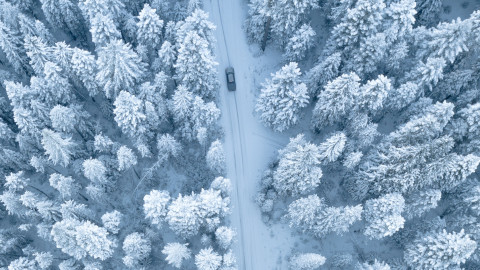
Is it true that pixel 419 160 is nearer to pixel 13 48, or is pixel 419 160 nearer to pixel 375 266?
pixel 375 266

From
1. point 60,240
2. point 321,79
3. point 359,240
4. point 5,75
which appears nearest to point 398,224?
point 359,240

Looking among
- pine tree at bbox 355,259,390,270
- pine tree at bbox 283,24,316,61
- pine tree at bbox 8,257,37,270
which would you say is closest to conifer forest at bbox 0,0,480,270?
pine tree at bbox 355,259,390,270

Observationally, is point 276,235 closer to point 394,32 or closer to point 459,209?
point 459,209

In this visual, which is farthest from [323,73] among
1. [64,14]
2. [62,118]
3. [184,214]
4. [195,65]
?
[64,14]

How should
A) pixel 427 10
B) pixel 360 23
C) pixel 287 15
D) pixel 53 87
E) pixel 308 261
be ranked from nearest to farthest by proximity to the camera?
pixel 308 261 < pixel 53 87 < pixel 360 23 < pixel 287 15 < pixel 427 10

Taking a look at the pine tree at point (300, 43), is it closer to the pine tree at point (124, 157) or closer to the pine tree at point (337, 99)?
the pine tree at point (337, 99)

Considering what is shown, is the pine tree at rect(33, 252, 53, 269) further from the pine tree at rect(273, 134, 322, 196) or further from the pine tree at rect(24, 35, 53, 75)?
the pine tree at rect(273, 134, 322, 196)
